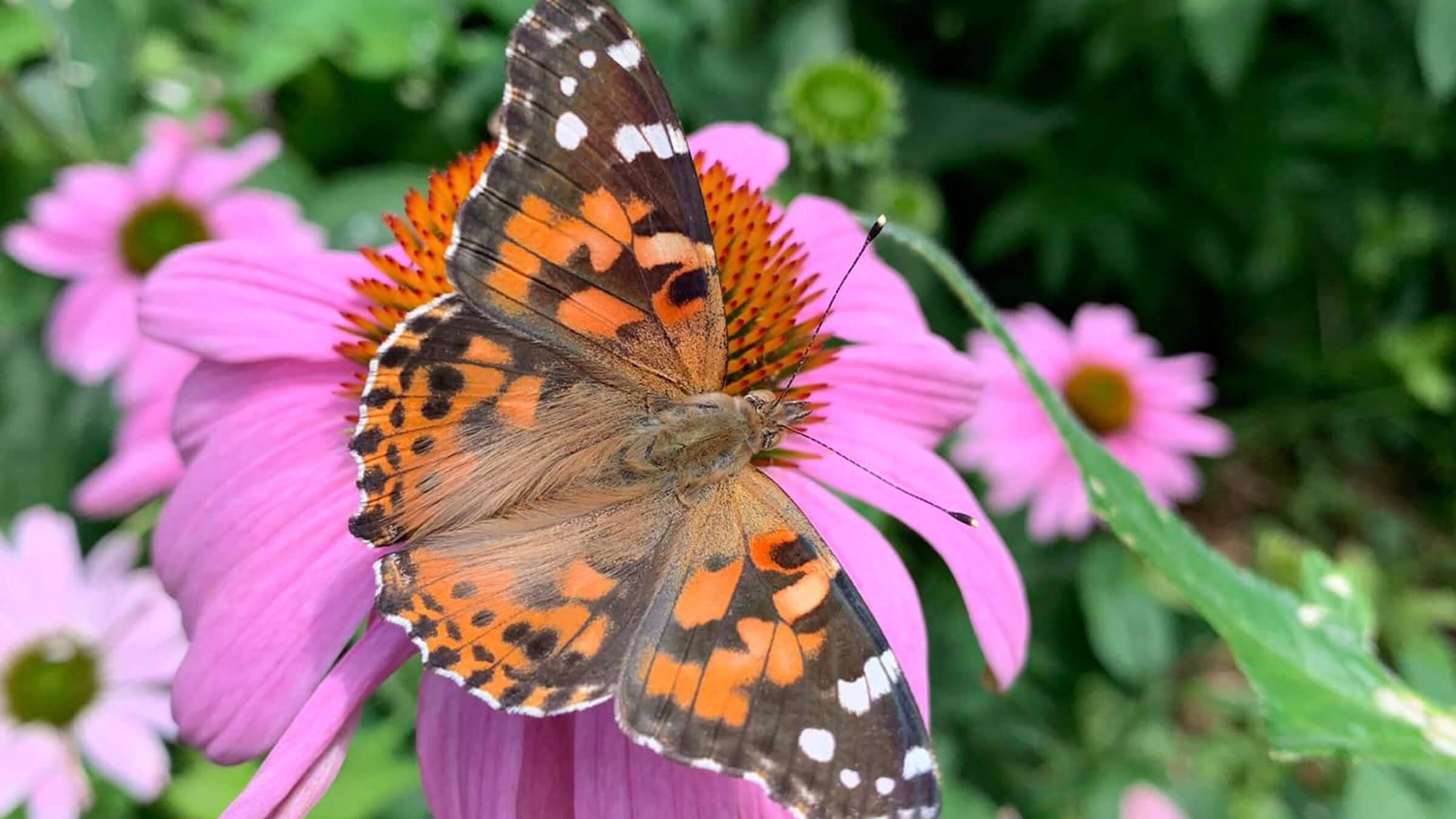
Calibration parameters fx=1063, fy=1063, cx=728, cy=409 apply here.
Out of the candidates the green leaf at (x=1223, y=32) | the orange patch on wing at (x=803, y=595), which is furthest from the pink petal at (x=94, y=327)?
the green leaf at (x=1223, y=32)

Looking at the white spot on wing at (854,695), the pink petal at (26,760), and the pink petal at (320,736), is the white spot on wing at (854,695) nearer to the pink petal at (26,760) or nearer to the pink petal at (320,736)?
the pink petal at (320,736)

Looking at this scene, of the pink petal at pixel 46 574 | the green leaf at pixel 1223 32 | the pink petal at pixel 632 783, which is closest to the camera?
the pink petal at pixel 632 783

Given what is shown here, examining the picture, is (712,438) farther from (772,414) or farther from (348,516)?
(348,516)

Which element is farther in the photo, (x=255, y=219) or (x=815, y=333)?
(x=255, y=219)

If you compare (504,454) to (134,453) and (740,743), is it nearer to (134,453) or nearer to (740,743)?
(740,743)

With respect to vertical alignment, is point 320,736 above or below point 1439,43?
below

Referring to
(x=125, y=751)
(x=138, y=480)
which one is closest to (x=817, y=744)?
(x=138, y=480)

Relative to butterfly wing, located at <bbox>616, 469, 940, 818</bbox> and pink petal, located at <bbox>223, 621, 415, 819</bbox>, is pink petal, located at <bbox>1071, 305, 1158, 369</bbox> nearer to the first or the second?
butterfly wing, located at <bbox>616, 469, 940, 818</bbox>
